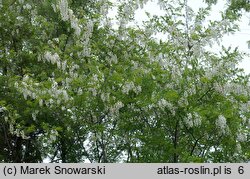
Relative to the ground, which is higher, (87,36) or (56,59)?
(87,36)

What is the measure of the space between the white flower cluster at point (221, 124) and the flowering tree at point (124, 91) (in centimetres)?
2

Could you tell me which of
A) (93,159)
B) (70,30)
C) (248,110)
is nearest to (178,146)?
(248,110)

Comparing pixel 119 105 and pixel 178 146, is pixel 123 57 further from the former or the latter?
pixel 178 146

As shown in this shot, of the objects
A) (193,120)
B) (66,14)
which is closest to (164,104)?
(193,120)

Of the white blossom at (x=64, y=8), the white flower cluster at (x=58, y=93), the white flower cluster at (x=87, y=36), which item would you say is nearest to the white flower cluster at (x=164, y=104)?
the white flower cluster at (x=58, y=93)

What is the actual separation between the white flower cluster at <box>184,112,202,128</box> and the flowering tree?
0.03m

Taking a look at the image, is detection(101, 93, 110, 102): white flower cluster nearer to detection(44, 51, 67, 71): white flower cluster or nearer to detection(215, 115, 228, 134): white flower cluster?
detection(44, 51, 67, 71): white flower cluster

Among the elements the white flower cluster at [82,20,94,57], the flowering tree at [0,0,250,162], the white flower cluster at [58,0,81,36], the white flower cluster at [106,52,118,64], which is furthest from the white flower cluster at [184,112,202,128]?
the white flower cluster at [58,0,81,36]

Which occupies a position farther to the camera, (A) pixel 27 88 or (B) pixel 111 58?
(B) pixel 111 58

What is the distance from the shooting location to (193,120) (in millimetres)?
9203

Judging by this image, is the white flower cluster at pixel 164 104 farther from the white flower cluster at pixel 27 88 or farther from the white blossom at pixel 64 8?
the white blossom at pixel 64 8

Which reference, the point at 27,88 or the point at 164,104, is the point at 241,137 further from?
the point at 27,88

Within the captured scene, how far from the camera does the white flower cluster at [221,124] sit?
8.89 metres

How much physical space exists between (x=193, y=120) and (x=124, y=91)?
1.90 metres
